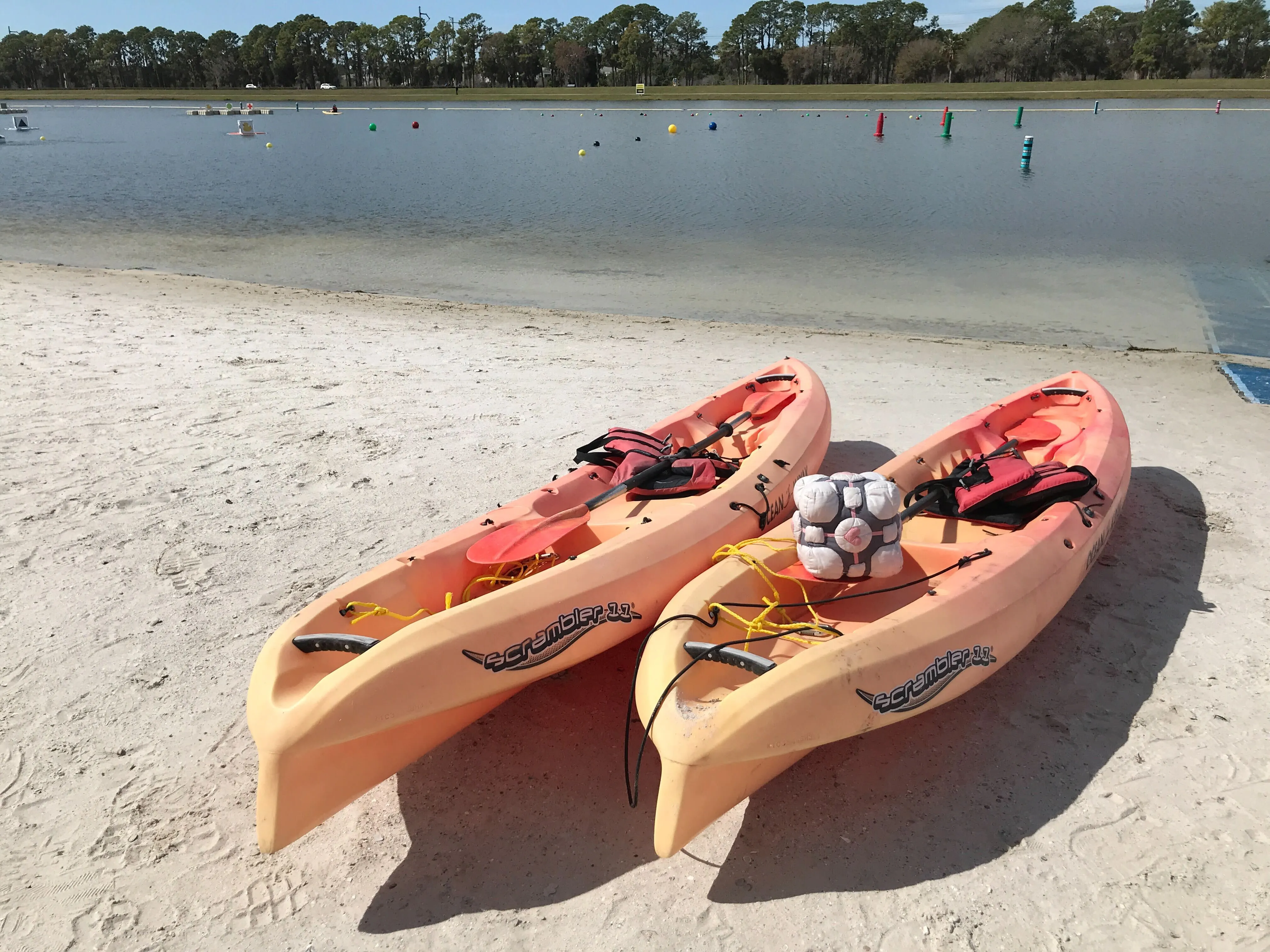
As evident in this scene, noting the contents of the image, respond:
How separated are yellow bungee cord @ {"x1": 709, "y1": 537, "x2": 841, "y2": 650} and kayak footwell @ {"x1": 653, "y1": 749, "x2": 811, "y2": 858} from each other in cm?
54

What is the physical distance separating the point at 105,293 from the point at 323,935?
9.61 meters

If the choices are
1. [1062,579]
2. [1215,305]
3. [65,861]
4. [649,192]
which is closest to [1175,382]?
[1215,305]

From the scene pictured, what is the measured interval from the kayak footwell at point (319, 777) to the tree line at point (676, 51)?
75.9m

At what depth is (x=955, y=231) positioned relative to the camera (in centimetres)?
1461

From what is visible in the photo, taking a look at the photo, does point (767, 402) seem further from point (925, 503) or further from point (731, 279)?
point (731, 279)

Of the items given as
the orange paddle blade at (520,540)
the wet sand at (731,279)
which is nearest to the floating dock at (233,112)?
the wet sand at (731,279)

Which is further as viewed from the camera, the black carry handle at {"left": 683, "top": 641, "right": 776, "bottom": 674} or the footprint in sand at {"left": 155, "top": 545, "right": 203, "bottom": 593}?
the footprint in sand at {"left": 155, "top": 545, "right": 203, "bottom": 593}

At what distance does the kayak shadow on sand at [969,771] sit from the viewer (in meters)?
2.69

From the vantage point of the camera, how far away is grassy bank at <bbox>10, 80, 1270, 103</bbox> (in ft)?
166

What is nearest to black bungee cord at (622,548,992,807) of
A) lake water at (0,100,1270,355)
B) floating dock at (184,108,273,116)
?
lake water at (0,100,1270,355)

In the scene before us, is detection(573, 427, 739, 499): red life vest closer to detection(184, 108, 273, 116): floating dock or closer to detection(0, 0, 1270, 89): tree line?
detection(184, 108, 273, 116): floating dock

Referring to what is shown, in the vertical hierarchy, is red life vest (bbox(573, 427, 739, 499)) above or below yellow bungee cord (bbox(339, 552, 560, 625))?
above

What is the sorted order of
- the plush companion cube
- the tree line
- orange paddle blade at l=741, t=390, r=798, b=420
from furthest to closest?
the tree line, orange paddle blade at l=741, t=390, r=798, b=420, the plush companion cube

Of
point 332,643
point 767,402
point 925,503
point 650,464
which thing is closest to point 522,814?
point 332,643
